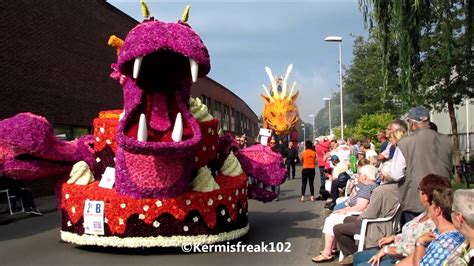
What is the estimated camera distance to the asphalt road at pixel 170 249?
691 cm

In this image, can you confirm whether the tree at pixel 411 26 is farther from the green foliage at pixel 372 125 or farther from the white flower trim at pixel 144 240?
the green foliage at pixel 372 125

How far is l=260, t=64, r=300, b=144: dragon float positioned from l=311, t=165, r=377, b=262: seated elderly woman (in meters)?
7.07

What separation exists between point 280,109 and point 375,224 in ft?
29.2

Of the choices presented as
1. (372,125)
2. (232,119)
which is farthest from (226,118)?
(372,125)

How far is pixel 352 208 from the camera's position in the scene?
7145mm

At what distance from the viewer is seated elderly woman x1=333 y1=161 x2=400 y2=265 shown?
5.89 m

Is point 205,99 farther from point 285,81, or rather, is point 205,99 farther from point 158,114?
point 158,114

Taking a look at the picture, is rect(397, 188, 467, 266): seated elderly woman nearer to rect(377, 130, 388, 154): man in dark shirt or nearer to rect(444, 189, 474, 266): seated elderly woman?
rect(444, 189, 474, 266): seated elderly woman

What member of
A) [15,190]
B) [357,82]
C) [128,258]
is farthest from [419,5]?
[357,82]

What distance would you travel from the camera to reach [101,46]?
2134cm

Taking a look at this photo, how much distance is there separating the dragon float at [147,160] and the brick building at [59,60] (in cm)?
706

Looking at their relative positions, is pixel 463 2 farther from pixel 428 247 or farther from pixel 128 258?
pixel 128 258

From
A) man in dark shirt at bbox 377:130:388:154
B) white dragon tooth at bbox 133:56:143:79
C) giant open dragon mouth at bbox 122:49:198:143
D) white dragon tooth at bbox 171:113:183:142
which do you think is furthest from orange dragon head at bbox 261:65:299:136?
white dragon tooth at bbox 133:56:143:79

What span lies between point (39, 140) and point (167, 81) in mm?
2054
